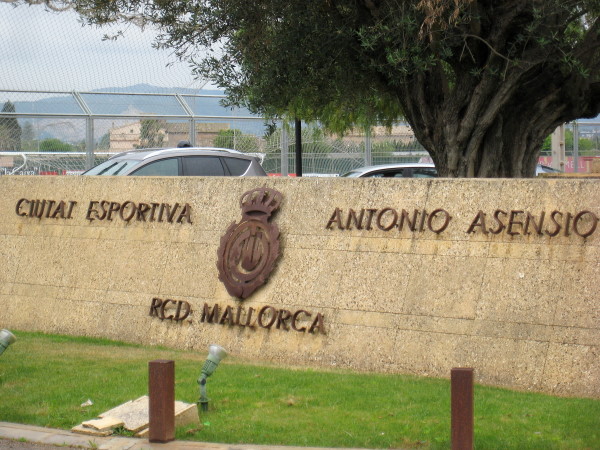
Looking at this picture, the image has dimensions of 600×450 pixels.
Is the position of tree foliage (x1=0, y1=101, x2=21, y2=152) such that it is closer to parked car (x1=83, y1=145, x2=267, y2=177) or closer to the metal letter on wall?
parked car (x1=83, y1=145, x2=267, y2=177)

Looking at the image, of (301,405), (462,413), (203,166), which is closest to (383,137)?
(203,166)

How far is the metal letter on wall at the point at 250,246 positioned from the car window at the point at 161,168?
3.30 m

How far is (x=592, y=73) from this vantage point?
12.0m

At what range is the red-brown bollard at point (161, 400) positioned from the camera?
21.7 ft

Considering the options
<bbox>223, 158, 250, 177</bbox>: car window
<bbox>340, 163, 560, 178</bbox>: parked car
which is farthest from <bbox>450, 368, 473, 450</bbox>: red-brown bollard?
<bbox>340, 163, 560, 178</bbox>: parked car

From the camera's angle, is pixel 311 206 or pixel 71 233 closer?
pixel 311 206

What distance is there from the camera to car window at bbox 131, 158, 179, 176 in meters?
13.6

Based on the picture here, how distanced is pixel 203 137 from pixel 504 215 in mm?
11697

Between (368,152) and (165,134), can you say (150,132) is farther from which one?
(368,152)

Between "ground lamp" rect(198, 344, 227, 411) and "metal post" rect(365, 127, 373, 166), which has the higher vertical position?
"metal post" rect(365, 127, 373, 166)

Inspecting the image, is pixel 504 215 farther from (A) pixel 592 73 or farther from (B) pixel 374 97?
(B) pixel 374 97

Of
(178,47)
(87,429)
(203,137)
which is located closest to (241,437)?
(87,429)

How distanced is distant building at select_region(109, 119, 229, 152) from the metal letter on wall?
8.51 meters

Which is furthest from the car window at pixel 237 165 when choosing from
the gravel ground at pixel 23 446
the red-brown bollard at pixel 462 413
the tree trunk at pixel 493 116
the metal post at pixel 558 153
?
the metal post at pixel 558 153
